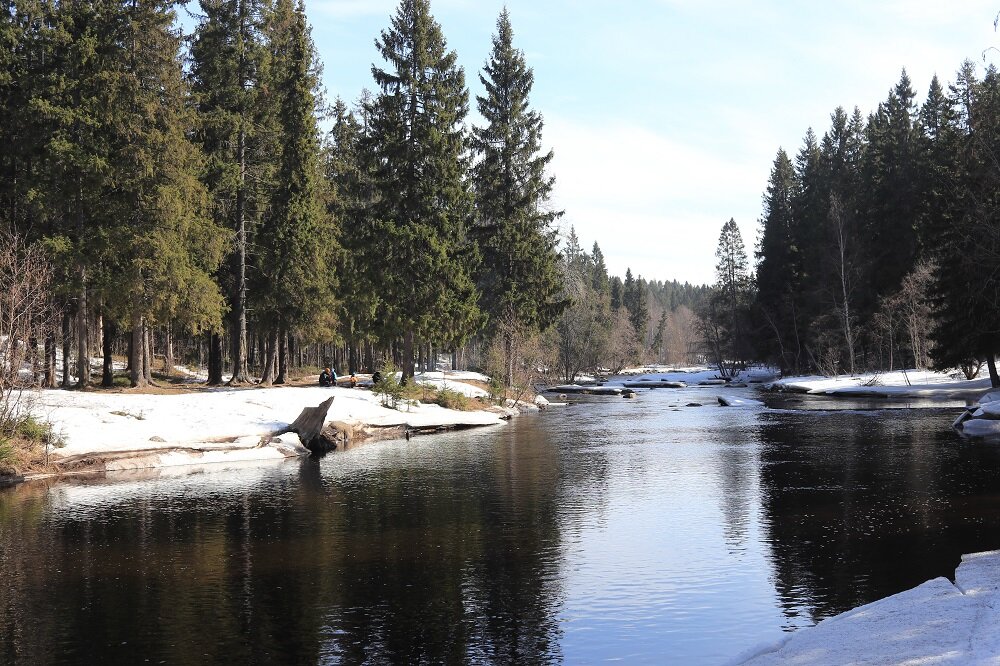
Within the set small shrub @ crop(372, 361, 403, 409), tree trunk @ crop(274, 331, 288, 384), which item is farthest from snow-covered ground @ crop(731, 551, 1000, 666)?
tree trunk @ crop(274, 331, 288, 384)

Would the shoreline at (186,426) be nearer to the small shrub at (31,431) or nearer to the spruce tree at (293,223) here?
the small shrub at (31,431)

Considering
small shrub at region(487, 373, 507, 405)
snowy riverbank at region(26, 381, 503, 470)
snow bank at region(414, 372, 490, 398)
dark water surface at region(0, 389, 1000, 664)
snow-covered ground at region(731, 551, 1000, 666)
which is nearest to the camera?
snow-covered ground at region(731, 551, 1000, 666)

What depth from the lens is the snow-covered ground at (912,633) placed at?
290 inches

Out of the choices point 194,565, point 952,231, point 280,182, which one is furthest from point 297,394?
point 952,231

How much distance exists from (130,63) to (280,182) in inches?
411

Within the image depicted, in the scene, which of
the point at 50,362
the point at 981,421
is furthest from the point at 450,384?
the point at 981,421

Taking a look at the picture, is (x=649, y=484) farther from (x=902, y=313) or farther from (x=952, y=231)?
(x=902, y=313)

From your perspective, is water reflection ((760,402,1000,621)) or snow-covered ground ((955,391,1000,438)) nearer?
water reflection ((760,402,1000,621))

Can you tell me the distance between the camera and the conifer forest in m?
33.4

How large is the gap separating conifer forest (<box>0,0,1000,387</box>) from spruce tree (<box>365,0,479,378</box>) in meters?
0.12

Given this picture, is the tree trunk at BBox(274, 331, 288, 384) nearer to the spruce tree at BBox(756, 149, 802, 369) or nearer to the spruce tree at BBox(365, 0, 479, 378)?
the spruce tree at BBox(365, 0, 479, 378)

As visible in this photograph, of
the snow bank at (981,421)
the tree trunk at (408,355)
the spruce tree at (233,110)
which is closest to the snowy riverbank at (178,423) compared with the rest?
the tree trunk at (408,355)

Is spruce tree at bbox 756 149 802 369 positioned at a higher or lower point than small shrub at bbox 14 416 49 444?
higher

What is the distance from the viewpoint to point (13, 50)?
114 feet
